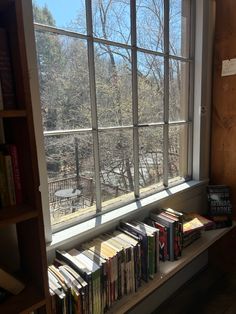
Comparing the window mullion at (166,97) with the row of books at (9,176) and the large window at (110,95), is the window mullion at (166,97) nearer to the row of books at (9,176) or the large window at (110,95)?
the large window at (110,95)

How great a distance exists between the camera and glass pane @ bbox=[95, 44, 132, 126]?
135 cm

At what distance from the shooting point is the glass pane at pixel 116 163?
142 centimetres

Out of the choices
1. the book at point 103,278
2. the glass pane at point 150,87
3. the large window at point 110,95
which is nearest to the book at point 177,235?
the large window at point 110,95

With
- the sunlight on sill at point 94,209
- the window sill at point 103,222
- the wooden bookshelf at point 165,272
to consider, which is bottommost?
the wooden bookshelf at point 165,272

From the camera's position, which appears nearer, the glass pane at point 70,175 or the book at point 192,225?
the glass pane at point 70,175

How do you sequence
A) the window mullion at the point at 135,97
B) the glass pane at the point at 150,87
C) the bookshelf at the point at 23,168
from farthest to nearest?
the glass pane at the point at 150,87
the window mullion at the point at 135,97
the bookshelf at the point at 23,168

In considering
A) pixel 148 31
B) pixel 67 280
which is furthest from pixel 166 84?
pixel 67 280

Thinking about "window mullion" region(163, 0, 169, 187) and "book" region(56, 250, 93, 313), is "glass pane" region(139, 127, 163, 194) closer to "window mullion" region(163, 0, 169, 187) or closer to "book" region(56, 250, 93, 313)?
"window mullion" region(163, 0, 169, 187)

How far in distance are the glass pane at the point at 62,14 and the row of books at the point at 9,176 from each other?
63cm

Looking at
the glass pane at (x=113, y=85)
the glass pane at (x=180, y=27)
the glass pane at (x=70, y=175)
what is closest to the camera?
the glass pane at (x=70, y=175)

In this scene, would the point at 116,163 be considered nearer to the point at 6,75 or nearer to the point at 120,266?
the point at 120,266

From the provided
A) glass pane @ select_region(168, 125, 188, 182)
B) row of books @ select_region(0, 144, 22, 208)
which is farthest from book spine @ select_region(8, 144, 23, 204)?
glass pane @ select_region(168, 125, 188, 182)

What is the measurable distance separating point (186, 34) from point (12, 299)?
1.85 m

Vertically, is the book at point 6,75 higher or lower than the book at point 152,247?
higher
